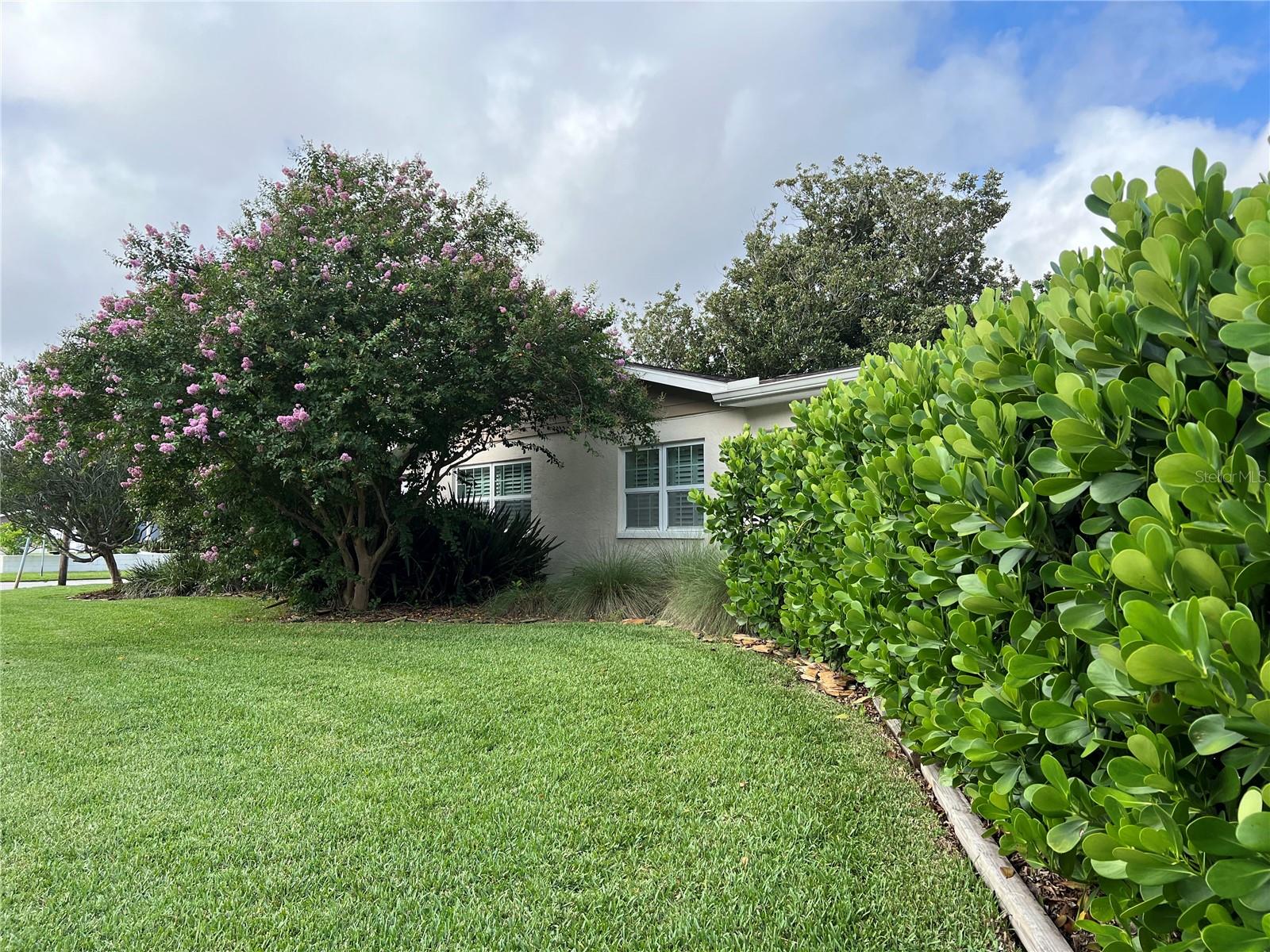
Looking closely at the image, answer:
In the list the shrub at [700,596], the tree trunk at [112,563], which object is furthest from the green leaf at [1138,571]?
the tree trunk at [112,563]

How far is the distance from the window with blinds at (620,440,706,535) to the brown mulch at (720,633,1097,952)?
452 cm

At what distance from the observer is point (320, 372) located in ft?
27.0

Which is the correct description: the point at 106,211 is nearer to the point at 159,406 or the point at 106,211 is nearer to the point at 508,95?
the point at 159,406

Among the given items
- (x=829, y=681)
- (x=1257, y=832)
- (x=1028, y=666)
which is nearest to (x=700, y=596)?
(x=829, y=681)

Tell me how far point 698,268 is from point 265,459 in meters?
20.3

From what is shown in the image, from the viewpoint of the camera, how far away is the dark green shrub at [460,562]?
10.6m

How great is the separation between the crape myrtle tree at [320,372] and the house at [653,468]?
0.86 meters

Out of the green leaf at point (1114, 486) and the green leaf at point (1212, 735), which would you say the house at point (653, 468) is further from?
the green leaf at point (1212, 735)

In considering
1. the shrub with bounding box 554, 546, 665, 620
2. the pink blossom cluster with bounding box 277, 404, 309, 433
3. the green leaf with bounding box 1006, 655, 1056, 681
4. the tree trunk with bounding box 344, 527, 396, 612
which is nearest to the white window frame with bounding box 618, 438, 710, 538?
the shrub with bounding box 554, 546, 665, 620

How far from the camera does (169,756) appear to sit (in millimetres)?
3818

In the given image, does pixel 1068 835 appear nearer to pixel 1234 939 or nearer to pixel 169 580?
pixel 1234 939

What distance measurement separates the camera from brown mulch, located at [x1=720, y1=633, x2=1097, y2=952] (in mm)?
2107

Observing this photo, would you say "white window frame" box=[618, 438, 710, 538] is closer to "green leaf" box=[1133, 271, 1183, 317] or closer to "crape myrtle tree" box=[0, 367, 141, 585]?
"green leaf" box=[1133, 271, 1183, 317]

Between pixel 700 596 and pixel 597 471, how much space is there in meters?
5.25
